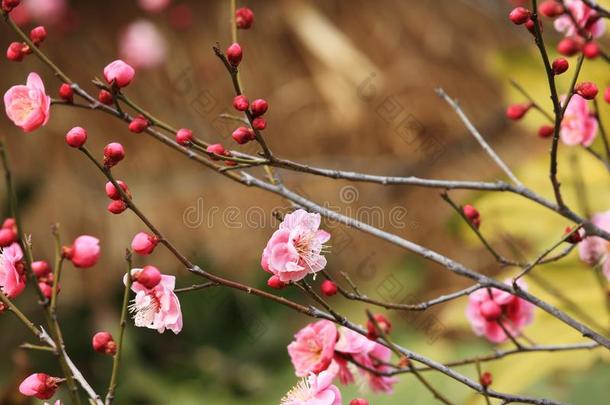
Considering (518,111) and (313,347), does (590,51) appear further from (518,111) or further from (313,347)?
(313,347)

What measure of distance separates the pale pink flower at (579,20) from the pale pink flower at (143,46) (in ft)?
5.20

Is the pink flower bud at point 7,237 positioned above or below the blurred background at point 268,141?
above

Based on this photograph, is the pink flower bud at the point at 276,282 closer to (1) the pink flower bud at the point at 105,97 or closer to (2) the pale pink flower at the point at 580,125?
(1) the pink flower bud at the point at 105,97

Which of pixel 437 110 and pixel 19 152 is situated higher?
pixel 437 110

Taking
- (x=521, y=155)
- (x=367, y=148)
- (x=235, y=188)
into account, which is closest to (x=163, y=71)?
(x=235, y=188)

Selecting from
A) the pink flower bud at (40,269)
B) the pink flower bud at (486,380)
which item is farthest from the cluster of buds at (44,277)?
the pink flower bud at (486,380)

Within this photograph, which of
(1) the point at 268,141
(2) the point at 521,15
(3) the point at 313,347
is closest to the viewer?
(2) the point at 521,15

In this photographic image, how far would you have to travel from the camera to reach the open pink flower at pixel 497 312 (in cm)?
76

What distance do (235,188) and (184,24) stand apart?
0.53 meters

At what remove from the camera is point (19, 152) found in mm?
2412

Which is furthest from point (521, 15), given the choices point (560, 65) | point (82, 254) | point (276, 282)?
point (82, 254)

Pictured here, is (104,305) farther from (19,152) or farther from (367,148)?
(367,148)

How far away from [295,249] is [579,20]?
1.26 ft

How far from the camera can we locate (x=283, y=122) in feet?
7.73
